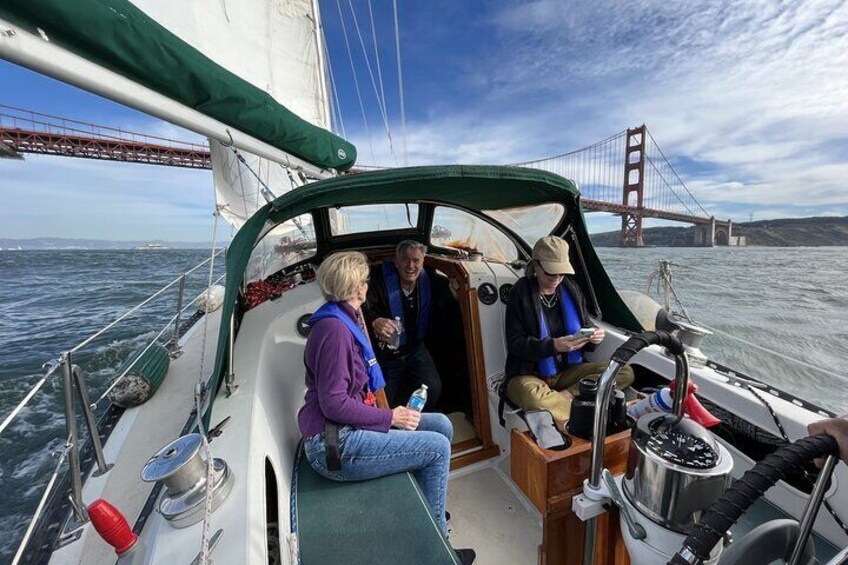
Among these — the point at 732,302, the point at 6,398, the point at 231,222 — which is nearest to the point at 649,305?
the point at 231,222

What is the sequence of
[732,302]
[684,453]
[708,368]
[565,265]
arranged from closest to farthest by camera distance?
[684,453] → [708,368] → [565,265] → [732,302]

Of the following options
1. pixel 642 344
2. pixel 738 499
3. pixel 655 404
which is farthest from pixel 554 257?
pixel 738 499

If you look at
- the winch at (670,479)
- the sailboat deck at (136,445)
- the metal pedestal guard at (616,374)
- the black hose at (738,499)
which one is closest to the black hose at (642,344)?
the metal pedestal guard at (616,374)

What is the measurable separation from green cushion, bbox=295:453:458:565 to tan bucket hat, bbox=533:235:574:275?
48.0 inches

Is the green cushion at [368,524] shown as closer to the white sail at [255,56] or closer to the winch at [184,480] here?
the winch at [184,480]

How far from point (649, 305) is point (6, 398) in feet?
20.1

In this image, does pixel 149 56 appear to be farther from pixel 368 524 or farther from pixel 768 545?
pixel 768 545

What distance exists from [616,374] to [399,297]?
5.66 feet

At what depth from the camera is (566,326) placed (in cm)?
226

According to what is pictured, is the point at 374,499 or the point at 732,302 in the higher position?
the point at 374,499

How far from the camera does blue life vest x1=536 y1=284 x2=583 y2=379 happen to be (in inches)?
85.9

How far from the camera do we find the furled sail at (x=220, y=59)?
96cm

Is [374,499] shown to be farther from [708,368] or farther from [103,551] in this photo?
[708,368]

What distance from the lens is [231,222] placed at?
3023 mm
